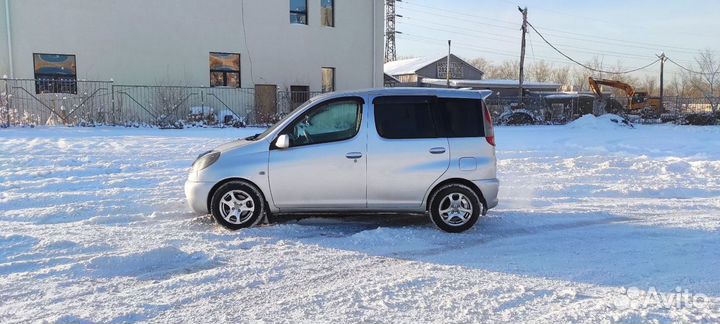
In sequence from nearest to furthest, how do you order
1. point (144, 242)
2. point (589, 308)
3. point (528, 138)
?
→ point (589, 308), point (144, 242), point (528, 138)

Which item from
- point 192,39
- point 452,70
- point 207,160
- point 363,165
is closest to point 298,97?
point 192,39

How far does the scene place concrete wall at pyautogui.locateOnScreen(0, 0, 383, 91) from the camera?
2225cm

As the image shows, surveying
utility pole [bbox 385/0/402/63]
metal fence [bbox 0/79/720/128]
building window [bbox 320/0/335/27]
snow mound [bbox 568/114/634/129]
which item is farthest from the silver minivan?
utility pole [bbox 385/0/402/63]

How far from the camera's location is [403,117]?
6.86 meters

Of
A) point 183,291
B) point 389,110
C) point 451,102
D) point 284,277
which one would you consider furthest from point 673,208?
point 183,291

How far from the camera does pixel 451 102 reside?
693cm

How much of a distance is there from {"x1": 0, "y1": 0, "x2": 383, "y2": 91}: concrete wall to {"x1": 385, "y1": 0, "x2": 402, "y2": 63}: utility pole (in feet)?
131

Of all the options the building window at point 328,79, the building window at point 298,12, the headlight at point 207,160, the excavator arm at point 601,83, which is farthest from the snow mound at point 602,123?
the headlight at point 207,160

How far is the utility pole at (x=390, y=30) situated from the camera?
221ft

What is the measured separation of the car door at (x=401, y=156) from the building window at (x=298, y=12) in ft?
69.6

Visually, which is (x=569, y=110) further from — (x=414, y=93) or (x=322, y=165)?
(x=322, y=165)

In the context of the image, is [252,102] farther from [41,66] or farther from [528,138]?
[528,138]

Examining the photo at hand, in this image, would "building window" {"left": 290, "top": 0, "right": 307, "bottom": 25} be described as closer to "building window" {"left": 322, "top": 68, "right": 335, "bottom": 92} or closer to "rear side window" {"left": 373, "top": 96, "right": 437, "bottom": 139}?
"building window" {"left": 322, "top": 68, "right": 335, "bottom": 92}

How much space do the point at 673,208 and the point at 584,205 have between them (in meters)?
1.25
